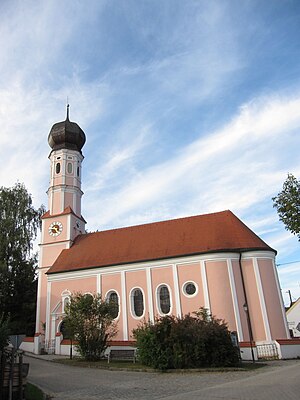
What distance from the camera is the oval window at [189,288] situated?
86.0 ft


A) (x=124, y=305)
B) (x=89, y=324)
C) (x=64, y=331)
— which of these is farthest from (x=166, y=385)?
(x=124, y=305)

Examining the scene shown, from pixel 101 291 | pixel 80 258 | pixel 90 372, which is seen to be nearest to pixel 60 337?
pixel 101 291

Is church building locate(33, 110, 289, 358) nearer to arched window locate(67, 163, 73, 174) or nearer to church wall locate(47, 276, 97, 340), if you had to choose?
church wall locate(47, 276, 97, 340)

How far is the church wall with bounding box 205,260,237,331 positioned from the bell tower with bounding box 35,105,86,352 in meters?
13.9

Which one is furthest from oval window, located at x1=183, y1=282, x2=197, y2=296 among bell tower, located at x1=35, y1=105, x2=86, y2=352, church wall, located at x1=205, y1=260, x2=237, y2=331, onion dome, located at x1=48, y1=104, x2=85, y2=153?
onion dome, located at x1=48, y1=104, x2=85, y2=153

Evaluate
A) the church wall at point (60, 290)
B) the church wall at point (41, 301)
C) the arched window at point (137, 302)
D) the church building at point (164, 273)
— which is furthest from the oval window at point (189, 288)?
the church wall at point (41, 301)

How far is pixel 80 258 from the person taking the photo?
3095 cm

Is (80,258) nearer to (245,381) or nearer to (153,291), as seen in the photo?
(153,291)

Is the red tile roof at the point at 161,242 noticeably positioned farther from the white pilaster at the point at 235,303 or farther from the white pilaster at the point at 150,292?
the white pilaster at the point at 235,303

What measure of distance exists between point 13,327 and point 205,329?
2135cm

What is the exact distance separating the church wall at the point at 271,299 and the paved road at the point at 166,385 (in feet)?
31.8

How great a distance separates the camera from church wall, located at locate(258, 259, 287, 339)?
24.2 metres

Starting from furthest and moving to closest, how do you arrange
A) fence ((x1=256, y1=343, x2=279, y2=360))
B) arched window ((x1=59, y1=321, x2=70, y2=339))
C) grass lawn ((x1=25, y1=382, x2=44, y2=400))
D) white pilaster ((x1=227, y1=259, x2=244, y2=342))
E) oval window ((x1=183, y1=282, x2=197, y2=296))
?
1. oval window ((x1=183, y1=282, x2=197, y2=296))
2. white pilaster ((x1=227, y1=259, x2=244, y2=342))
3. arched window ((x1=59, y1=321, x2=70, y2=339))
4. fence ((x1=256, y1=343, x2=279, y2=360))
5. grass lawn ((x1=25, y1=382, x2=44, y2=400))

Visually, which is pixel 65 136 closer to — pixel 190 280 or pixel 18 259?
pixel 18 259
